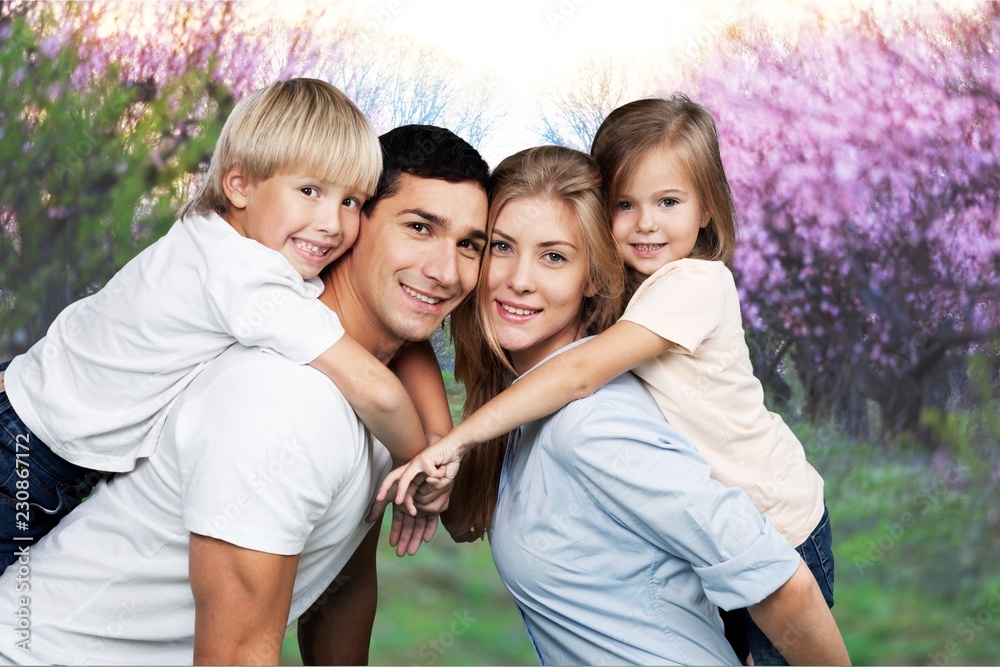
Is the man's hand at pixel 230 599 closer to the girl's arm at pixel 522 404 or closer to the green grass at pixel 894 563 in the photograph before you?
the girl's arm at pixel 522 404

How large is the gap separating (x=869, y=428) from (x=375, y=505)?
2.65 meters

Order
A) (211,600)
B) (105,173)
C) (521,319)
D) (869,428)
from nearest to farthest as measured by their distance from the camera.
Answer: (211,600)
(521,319)
(105,173)
(869,428)

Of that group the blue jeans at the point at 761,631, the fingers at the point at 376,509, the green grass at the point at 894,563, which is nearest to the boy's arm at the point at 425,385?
the fingers at the point at 376,509

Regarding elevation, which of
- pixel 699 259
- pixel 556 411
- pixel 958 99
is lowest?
pixel 556 411

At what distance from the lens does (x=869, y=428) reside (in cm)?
408

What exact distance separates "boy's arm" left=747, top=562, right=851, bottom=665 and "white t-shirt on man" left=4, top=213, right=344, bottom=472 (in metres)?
0.94

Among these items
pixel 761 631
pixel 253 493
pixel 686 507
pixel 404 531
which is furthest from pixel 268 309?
pixel 761 631

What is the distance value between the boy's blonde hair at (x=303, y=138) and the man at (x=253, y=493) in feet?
0.32

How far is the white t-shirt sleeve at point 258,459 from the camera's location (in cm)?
167

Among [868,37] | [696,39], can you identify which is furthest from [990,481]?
[696,39]

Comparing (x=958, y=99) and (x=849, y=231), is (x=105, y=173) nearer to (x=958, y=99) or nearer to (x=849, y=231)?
(x=849, y=231)

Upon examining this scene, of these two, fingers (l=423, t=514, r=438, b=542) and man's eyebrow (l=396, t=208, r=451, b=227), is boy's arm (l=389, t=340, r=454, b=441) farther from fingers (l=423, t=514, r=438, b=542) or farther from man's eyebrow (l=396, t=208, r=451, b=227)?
man's eyebrow (l=396, t=208, r=451, b=227)

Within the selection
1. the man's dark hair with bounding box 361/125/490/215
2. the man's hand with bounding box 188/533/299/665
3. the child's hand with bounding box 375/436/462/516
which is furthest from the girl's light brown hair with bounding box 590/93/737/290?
the man's hand with bounding box 188/533/299/665

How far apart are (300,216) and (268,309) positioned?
0.95ft
